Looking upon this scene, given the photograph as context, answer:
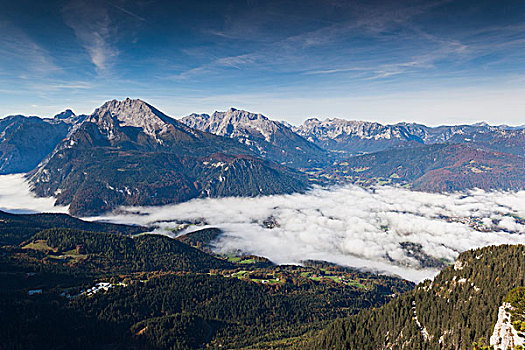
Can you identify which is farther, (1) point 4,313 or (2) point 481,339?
(1) point 4,313

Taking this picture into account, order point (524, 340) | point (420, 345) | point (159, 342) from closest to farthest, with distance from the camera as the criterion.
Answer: point (524, 340)
point (420, 345)
point (159, 342)

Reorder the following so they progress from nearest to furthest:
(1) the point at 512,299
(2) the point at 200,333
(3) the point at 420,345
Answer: (1) the point at 512,299 → (3) the point at 420,345 → (2) the point at 200,333

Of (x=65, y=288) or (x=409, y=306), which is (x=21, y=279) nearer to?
(x=65, y=288)

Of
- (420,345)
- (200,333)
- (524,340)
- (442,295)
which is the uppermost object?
(524,340)

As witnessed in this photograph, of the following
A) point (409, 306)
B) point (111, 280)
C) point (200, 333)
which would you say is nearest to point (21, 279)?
point (111, 280)

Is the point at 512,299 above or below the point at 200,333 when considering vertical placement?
above

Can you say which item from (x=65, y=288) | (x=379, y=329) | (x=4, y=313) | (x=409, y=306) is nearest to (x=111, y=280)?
(x=65, y=288)

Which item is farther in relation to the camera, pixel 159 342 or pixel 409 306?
pixel 159 342

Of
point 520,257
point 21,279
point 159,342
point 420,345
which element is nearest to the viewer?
point 420,345

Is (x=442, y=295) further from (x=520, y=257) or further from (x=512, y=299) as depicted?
(x=512, y=299)
